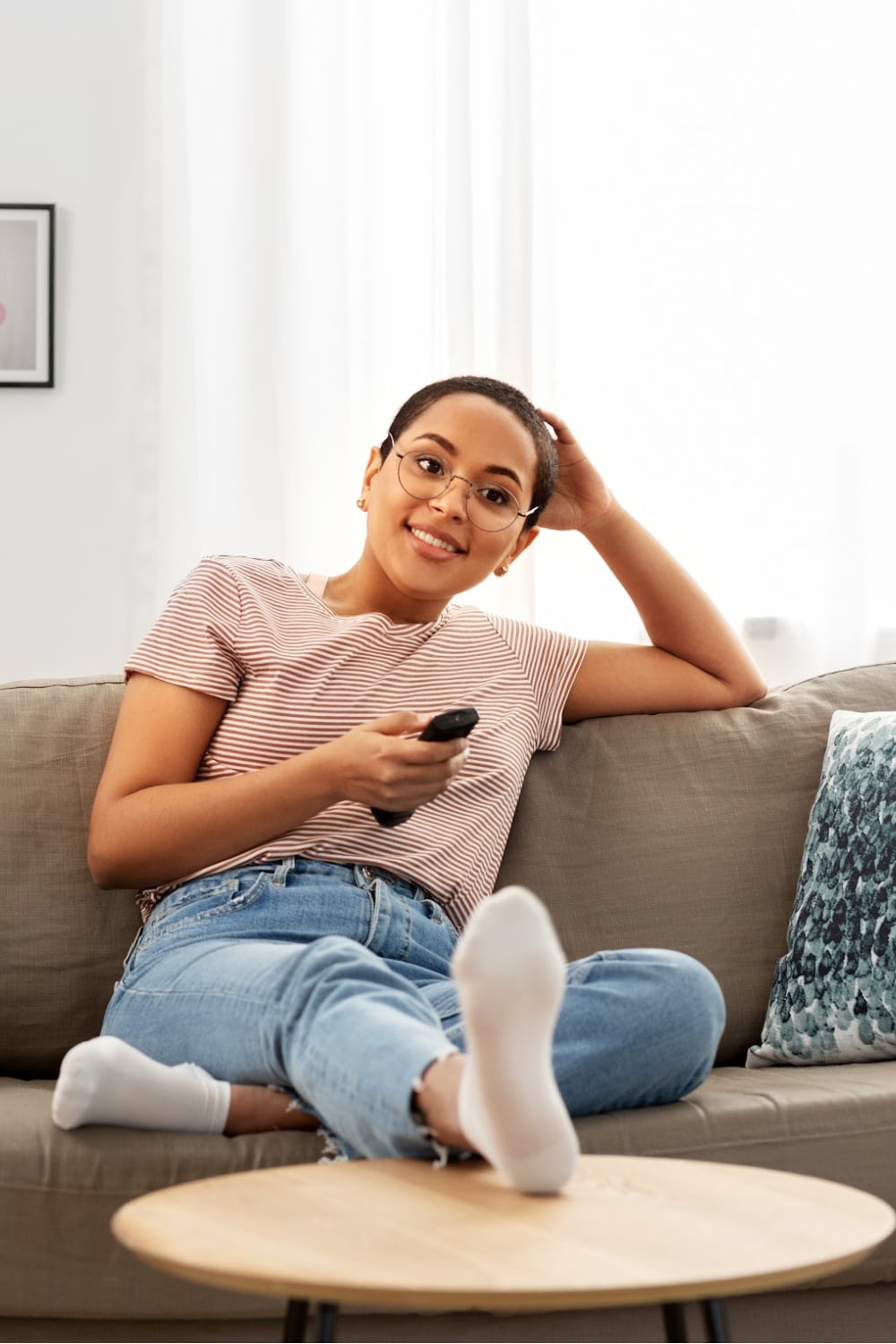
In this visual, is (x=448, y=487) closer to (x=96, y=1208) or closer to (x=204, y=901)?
(x=204, y=901)

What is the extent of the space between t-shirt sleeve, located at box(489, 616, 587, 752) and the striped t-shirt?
0.04 metres

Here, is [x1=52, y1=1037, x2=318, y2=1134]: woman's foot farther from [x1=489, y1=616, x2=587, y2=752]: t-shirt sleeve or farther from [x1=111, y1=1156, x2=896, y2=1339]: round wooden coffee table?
[x1=489, y1=616, x2=587, y2=752]: t-shirt sleeve

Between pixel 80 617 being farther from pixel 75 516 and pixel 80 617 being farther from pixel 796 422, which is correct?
pixel 796 422

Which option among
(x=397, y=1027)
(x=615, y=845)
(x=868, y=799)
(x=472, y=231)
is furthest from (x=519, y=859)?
(x=472, y=231)

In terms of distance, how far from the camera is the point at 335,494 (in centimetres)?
231

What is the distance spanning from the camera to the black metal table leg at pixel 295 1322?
37.5 inches

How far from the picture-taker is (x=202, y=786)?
1.45 metres

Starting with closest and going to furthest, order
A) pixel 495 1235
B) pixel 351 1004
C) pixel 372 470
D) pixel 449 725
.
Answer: pixel 495 1235 < pixel 351 1004 < pixel 449 725 < pixel 372 470

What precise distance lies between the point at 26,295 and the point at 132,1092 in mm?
1635

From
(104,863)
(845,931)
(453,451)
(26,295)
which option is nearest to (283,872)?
(104,863)

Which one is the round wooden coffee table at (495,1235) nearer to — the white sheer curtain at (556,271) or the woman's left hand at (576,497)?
the woman's left hand at (576,497)

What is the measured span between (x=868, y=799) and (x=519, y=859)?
0.43 metres

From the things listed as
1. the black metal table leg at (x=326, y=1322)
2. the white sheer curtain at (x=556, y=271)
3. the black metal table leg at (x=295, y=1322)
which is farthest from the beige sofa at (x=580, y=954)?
the white sheer curtain at (x=556, y=271)

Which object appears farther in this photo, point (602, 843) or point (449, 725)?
point (602, 843)
